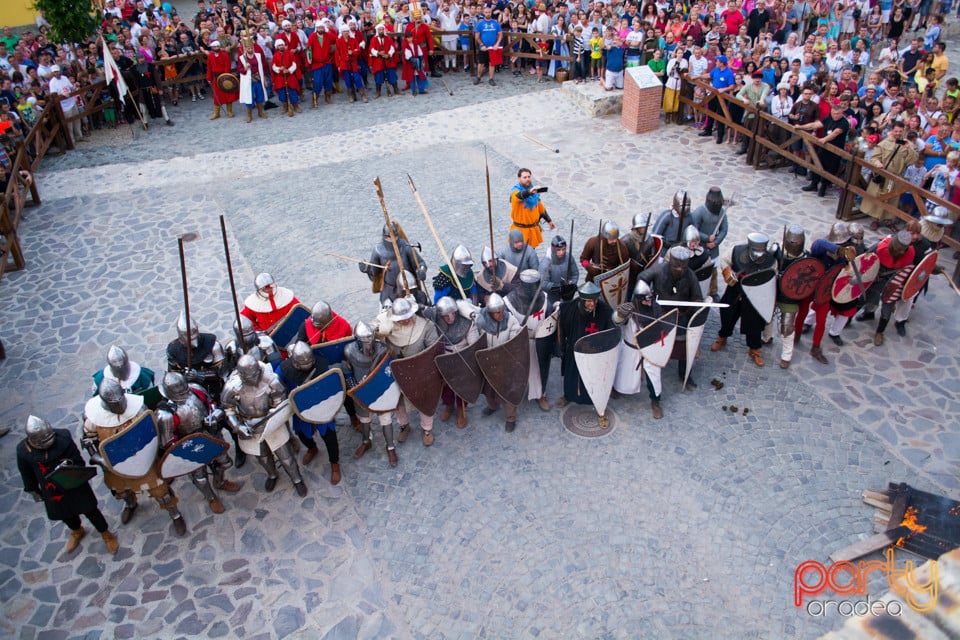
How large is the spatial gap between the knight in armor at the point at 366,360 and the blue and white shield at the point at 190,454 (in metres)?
1.15

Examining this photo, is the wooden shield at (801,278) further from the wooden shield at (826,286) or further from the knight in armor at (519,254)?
the knight in armor at (519,254)

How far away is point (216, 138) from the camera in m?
13.7

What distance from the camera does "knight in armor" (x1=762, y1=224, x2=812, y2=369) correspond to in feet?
22.7

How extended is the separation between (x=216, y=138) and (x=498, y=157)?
17.5ft

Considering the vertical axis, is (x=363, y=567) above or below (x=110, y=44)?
below

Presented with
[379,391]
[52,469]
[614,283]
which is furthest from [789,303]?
[52,469]

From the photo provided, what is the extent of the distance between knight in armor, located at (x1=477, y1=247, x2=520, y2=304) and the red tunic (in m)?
9.49

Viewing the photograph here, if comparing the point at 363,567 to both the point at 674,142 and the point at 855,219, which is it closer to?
the point at 855,219

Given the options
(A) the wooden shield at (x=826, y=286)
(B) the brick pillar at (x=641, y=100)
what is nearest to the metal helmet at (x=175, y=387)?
(A) the wooden shield at (x=826, y=286)

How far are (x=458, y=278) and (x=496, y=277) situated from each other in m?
0.36

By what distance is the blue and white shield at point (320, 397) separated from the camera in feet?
19.0

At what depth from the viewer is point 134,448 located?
216 inches

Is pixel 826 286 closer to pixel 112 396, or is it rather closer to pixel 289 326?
pixel 289 326

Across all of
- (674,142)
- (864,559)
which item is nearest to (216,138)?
(674,142)
